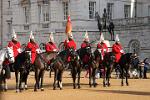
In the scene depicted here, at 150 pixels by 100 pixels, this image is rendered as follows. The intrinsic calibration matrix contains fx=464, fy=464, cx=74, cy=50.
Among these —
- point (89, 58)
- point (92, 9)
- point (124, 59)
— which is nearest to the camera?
point (89, 58)

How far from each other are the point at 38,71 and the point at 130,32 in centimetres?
2635

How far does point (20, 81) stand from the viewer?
2114 cm

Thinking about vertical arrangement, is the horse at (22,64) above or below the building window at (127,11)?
below

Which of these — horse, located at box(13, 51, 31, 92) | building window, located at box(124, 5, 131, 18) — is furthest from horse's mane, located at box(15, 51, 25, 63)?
building window, located at box(124, 5, 131, 18)

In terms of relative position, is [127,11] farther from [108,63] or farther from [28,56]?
[28,56]

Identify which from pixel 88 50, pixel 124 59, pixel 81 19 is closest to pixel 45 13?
pixel 81 19

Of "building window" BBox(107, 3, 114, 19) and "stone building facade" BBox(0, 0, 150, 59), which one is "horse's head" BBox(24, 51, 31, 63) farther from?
"building window" BBox(107, 3, 114, 19)

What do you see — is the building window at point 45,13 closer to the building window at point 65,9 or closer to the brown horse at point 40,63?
the building window at point 65,9

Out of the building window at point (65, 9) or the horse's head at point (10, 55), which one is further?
the building window at point (65, 9)

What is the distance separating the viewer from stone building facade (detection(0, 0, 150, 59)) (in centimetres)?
4603

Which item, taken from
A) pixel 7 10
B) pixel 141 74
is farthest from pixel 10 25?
pixel 141 74

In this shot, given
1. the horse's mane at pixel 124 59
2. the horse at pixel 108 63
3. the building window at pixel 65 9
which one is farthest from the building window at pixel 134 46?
the horse at pixel 108 63

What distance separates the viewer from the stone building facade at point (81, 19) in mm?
46031

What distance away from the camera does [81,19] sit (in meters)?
49.2
